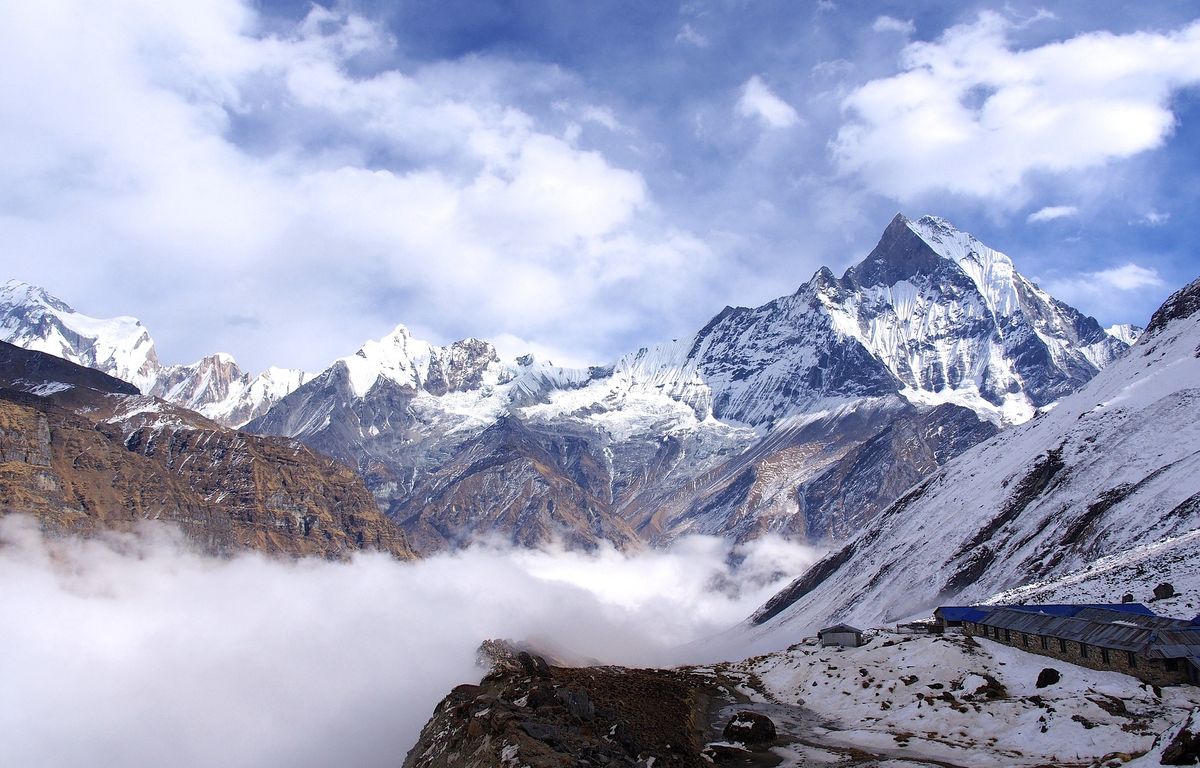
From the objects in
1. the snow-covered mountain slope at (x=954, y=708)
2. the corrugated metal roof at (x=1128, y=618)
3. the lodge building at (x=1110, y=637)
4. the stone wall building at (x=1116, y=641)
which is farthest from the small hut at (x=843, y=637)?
the corrugated metal roof at (x=1128, y=618)

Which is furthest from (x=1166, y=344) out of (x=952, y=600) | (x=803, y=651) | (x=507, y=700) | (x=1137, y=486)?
(x=507, y=700)

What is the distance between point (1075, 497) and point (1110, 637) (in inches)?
3930

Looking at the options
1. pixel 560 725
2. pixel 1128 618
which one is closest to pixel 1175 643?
pixel 1128 618

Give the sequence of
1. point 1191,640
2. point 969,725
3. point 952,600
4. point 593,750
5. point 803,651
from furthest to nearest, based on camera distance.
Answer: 1. point 952,600
2. point 803,651
3. point 1191,640
4. point 969,725
5. point 593,750

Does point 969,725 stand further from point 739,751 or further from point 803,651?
point 803,651

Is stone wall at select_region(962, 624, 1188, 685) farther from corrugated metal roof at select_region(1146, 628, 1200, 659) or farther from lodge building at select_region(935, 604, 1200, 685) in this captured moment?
corrugated metal roof at select_region(1146, 628, 1200, 659)

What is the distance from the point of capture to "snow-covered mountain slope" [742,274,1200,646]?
127312mm

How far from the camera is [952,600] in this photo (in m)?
148

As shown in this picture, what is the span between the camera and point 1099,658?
57969mm

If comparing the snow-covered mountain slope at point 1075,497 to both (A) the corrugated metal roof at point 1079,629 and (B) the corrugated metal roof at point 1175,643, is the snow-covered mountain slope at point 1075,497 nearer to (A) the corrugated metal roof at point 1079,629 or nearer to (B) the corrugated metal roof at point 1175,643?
(A) the corrugated metal roof at point 1079,629

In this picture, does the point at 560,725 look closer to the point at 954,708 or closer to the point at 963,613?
the point at 954,708

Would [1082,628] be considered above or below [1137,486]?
below

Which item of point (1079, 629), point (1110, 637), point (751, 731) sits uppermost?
point (751, 731)

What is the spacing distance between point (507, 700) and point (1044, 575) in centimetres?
10751
